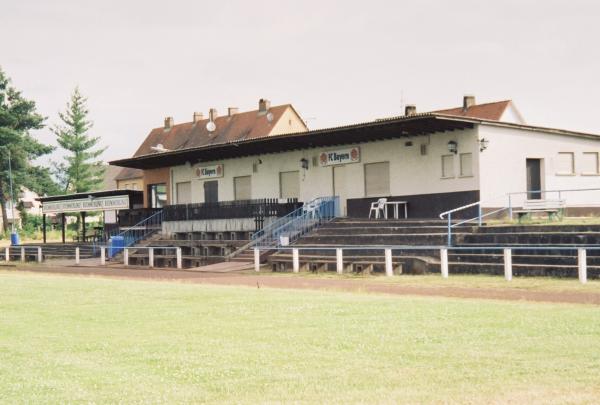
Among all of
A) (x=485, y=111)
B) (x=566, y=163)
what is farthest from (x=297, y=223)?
(x=485, y=111)

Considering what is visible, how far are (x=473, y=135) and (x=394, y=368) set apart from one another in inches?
923

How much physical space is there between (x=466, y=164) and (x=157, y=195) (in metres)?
22.5

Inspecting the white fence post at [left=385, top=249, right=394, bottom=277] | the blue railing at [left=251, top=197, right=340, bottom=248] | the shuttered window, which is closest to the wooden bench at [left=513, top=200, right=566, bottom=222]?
the white fence post at [left=385, top=249, right=394, bottom=277]

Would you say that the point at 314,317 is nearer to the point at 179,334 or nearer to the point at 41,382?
the point at 179,334

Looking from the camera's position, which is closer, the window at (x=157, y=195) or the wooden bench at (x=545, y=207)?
the wooden bench at (x=545, y=207)

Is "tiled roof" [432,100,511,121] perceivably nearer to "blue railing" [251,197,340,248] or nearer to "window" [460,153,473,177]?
"blue railing" [251,197,340,248]

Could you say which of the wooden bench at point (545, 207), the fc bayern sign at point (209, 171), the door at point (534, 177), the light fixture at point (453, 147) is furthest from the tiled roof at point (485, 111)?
the wooden bench at point (545, 207)

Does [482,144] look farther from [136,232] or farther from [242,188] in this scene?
[136,232]

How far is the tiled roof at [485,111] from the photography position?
50125 mm

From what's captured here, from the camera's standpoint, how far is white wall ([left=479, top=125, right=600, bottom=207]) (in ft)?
104

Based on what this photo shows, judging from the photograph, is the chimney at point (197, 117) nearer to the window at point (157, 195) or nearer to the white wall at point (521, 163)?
the window at point (157, 195)

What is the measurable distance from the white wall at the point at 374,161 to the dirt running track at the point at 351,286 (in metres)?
9.26

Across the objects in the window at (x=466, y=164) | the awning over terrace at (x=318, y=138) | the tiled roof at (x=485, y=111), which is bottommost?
the window at (x=466, y=164)

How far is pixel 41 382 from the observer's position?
28.7ft
